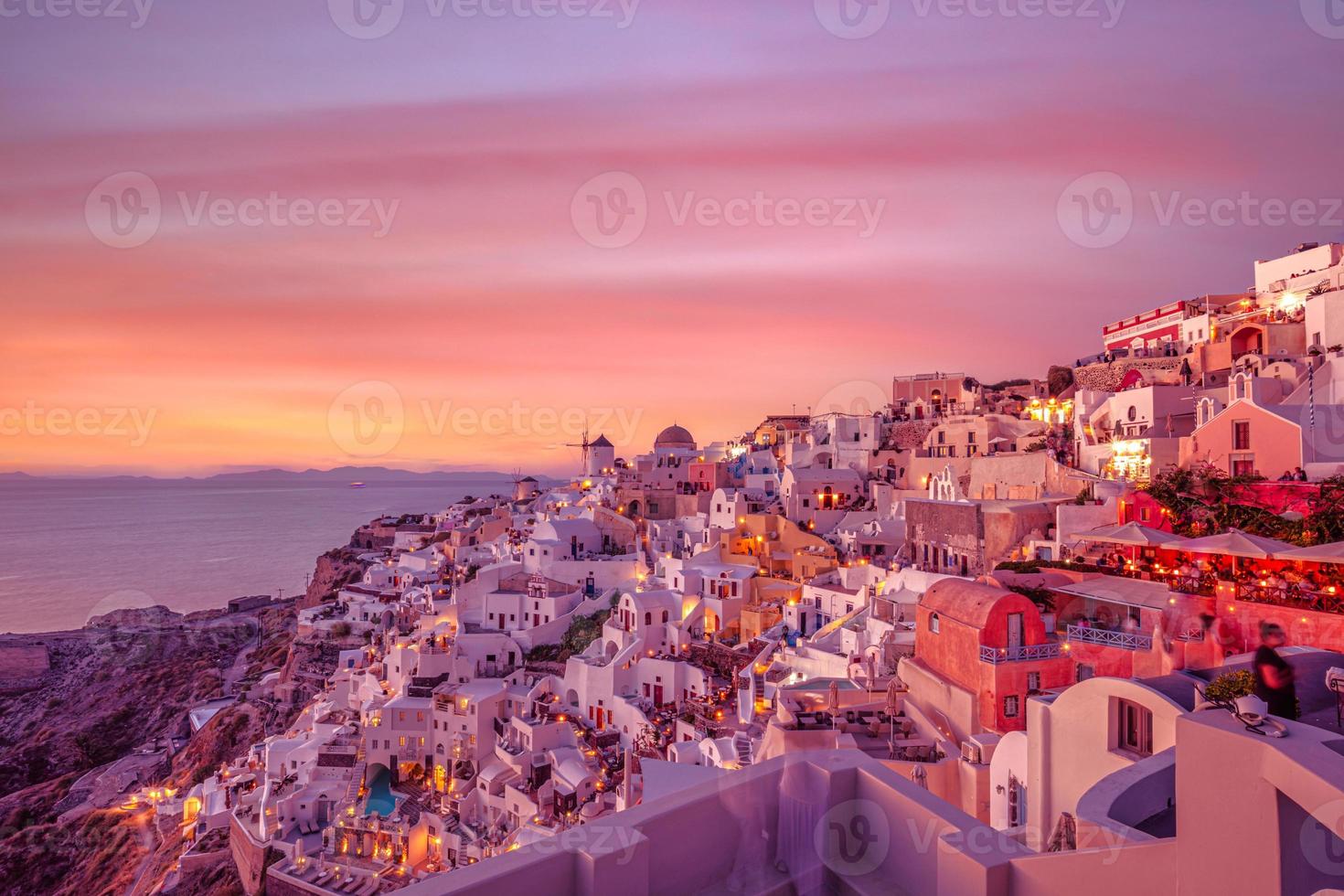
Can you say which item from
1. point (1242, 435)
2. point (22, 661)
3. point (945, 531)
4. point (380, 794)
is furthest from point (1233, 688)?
point (22, 661)

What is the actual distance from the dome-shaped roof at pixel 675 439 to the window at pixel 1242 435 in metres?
30.2

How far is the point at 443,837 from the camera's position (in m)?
16.3

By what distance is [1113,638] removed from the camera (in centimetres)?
936

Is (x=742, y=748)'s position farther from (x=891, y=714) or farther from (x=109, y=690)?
(x=109, y=690)

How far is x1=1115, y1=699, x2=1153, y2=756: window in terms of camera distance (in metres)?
5.40

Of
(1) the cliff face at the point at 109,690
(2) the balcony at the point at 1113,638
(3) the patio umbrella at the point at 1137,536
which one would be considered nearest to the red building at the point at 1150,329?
(3) the patio umbrella at the point at 1137,536

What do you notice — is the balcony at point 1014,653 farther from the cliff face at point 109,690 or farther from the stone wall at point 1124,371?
the cliff face at point 109,690

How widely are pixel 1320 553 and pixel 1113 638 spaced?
8.24 ft

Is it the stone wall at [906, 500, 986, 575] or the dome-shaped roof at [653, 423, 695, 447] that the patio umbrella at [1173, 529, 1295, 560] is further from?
the dome-shaped roof at [653, 423, 695, 447]

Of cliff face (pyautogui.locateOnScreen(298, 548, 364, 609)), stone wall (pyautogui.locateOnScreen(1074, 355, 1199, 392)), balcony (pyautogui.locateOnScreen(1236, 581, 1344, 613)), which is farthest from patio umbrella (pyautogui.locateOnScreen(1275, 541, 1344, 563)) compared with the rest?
cliff face (pyautogui.locateOnScreen(298, 548, 364, 609))

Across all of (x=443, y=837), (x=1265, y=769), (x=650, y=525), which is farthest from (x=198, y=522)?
(x=1265, y=769)

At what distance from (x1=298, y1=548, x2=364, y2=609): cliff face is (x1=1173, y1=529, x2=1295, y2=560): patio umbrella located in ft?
128

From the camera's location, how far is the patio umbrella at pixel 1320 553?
844 centimetres

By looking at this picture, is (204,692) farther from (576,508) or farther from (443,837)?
(443,837)
